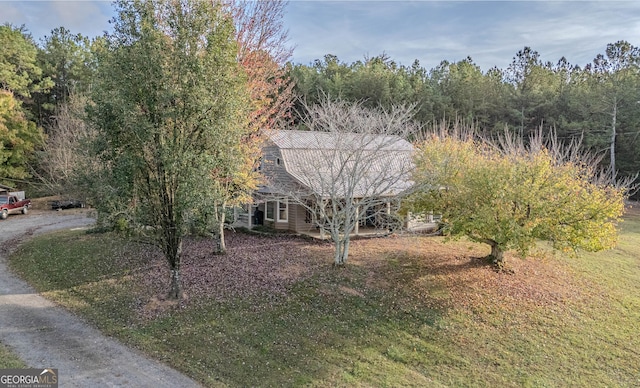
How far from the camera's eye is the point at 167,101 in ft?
28.7

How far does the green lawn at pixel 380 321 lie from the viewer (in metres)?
7.93

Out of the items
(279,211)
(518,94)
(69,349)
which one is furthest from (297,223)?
(518,94)

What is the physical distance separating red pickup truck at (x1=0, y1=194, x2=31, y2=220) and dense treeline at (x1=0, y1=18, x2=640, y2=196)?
413 centimetres

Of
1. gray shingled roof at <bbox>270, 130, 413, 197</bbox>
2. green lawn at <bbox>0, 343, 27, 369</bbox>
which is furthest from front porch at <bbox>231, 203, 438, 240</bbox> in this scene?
green lawn at <bbox>0, 343, 27, 369</bbox>

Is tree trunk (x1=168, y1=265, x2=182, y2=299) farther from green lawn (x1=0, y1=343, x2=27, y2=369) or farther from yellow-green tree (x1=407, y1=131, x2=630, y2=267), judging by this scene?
yellow-green tree (x1=407, y1=131, x2=630, y2=267)

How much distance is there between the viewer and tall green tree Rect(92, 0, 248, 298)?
8.65 meters

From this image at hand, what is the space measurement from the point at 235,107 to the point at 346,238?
226 inches

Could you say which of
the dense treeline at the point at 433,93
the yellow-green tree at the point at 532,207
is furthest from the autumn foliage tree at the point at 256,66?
the dense treeline at the point at 433,93

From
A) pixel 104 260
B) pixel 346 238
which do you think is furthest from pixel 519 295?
pixel 104 260

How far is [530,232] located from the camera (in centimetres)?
1133

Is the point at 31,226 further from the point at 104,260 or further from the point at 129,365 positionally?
the point at 129,365

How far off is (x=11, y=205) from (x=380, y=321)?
24615 mm

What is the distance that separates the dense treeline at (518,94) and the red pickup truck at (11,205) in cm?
2088

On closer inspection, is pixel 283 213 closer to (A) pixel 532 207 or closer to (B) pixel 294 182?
(B) pixel 294 182
